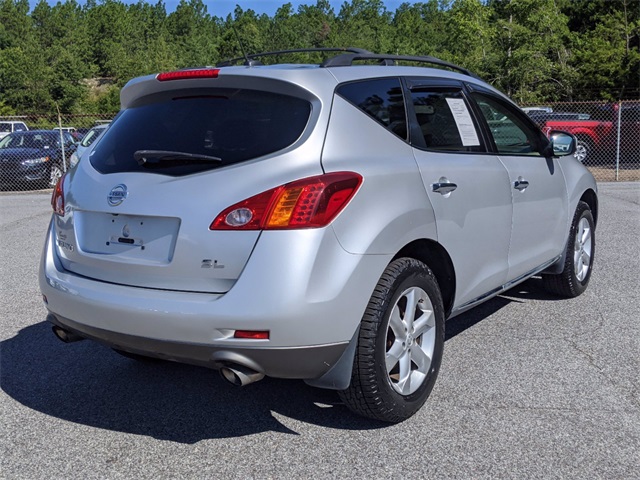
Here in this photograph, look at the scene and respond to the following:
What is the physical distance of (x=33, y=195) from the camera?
1680cm

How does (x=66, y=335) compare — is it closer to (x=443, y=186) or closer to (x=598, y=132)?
(x=443, y=186)

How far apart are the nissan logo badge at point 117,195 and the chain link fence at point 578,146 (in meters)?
12.2

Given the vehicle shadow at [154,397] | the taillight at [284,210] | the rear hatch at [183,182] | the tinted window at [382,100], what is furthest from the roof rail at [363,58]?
the vehicle shadow at [154,397]

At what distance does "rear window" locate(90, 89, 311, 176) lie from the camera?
3.17 metres

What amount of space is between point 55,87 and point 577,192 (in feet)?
245

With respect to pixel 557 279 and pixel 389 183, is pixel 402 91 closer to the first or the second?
pixel 389 183

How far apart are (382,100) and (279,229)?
1082 mm

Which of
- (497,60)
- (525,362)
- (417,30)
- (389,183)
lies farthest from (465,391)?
(417,30)

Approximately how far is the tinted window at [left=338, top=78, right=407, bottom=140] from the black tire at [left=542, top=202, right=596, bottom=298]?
7.77ft

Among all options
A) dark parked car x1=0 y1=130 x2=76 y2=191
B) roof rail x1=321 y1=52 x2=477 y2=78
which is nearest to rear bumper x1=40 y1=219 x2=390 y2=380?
roof rail x1=321 y1=52 x2=477 y2=78

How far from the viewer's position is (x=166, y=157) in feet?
10.7

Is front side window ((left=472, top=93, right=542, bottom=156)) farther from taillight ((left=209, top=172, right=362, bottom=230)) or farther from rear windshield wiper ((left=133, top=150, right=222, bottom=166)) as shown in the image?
rear windshield wiper ((left=133, top=150, right=222, bottom=166))

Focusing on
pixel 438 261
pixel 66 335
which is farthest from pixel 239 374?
pixel 438 261

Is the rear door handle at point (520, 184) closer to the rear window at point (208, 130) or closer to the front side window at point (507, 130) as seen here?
the front side window at point (507, 130)
